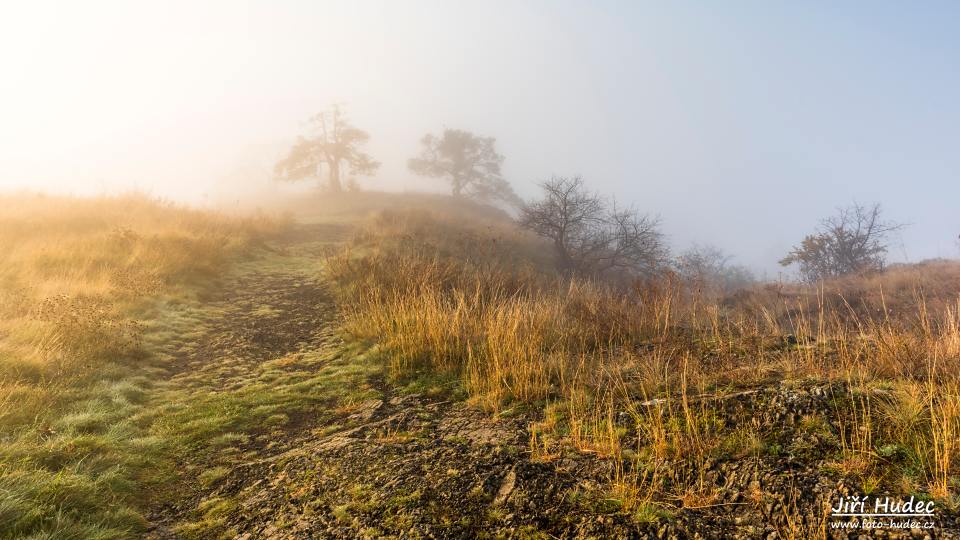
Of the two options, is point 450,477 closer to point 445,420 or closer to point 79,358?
point 445,420

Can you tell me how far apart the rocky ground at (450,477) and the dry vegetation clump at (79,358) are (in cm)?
49

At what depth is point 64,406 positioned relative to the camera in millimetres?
4629

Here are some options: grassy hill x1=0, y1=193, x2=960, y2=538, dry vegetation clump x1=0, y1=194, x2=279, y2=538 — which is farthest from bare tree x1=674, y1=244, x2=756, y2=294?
dry vegetation clump x1=0, y1=194, x2=279, y2=538

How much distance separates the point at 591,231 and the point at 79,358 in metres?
19.2

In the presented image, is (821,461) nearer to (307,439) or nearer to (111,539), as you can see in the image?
(307,439)

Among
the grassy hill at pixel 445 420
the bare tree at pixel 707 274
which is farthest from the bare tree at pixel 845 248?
the grassy hill at pixel 445 420

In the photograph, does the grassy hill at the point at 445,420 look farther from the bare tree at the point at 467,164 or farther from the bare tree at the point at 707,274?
the bare tree at the point at 467,164

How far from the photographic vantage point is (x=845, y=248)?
21.3 metres

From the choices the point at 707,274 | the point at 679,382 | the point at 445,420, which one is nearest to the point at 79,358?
the point at 445,420

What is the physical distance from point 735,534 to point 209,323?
28.8 feet

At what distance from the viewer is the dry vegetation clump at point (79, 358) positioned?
10.1 ft

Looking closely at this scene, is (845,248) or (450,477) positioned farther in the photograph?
(845,248)

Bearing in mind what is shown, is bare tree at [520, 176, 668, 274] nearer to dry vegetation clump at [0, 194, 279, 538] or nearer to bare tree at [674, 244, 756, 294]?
bare tree at [674, 244, 756, 294]

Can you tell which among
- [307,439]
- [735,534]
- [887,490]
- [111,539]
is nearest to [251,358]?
[307,439]
